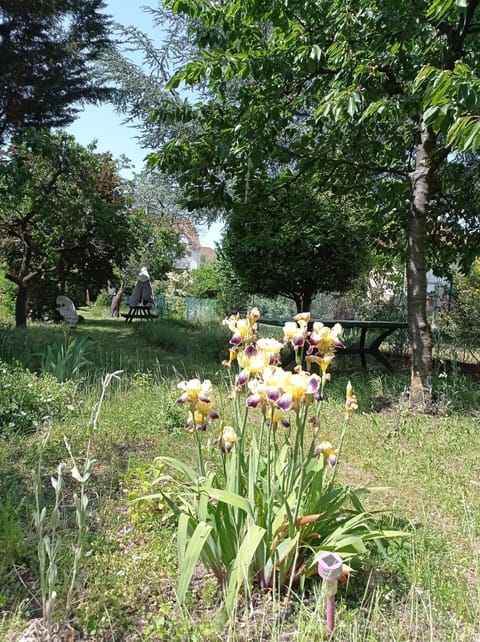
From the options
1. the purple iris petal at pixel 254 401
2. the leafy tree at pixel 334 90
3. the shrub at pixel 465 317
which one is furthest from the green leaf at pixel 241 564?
the shrub at pixel 465 317

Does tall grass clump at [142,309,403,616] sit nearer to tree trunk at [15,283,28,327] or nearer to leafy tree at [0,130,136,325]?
leafy tree at [0,130,136,325]

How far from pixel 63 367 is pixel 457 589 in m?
3.58

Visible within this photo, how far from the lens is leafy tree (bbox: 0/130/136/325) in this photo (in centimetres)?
924

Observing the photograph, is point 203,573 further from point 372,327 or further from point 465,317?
point 465,317

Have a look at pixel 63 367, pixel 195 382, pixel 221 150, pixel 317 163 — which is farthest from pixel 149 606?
pixel 317 163

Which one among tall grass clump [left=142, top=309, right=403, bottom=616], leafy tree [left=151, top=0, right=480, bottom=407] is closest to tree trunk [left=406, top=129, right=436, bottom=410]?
leafy tree [left=151, top=0, right=480, bottom=407]

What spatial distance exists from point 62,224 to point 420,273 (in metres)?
7.84

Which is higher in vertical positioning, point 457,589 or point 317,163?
point 317,163

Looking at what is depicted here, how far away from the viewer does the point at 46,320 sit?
1271cm

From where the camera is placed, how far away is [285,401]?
1353 mm

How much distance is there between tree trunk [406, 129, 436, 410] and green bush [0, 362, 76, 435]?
302 centimetres

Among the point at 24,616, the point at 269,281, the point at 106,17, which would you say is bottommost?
the point at 24,616

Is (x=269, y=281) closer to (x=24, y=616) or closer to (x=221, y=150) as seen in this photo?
(x=221, y=150)

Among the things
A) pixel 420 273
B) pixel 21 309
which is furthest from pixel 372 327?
pixel 21 309
